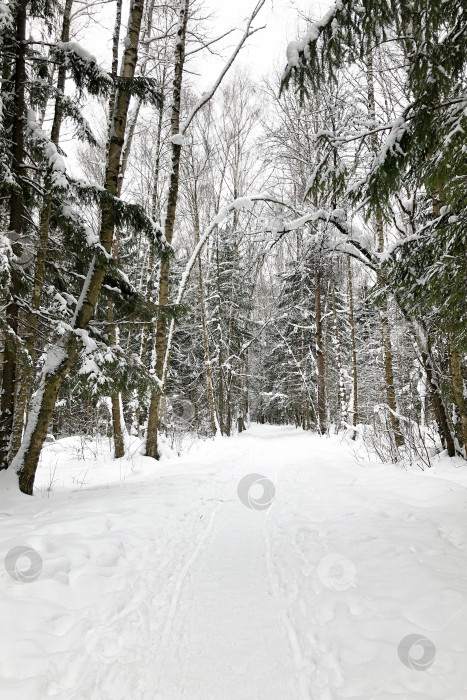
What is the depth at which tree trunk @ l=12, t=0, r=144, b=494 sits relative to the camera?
505 cm

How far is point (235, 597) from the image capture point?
2990mm

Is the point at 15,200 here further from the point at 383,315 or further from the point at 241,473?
the point at 383,315

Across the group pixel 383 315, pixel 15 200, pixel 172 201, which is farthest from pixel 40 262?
pixel 383 315

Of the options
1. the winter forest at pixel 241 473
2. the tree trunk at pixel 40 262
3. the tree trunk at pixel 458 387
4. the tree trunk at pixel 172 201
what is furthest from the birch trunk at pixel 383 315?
the tree trunk at pixel 40 262

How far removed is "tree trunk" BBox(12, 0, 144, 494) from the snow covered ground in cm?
44

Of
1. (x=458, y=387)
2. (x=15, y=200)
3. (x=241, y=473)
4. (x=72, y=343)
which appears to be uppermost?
(x=15, y=200)

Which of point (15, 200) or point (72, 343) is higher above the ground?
point (15, 200)

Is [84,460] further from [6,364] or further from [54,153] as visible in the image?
[54,153]

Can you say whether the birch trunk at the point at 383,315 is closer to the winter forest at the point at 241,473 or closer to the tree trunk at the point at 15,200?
the winter forest at the point at 241,473

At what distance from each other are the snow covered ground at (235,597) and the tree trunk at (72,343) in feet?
1.44

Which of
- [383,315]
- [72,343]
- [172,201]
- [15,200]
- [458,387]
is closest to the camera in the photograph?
[72,343]

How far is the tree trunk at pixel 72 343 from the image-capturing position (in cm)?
505

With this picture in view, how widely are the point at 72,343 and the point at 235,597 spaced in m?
3.79

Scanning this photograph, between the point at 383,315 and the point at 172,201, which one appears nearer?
the point at 172,201
